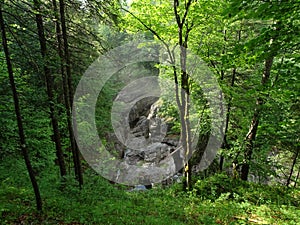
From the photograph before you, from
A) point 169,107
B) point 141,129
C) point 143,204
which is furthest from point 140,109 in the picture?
point 143,204

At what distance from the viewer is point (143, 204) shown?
8.75m

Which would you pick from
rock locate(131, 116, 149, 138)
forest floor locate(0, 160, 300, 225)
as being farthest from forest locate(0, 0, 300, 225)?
rock locate(131, 116, 149, 138)

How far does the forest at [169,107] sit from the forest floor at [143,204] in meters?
0.04

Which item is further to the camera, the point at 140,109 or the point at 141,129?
the point at 140,109

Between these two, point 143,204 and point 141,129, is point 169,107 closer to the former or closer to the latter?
point 143,204

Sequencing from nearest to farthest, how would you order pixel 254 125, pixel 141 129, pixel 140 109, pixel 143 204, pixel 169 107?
1. pixel 143 204
2. pixel 254 125
3. pixel 169 107
4. pixel 141 129
5. pixel 140 109

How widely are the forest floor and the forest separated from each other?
0.04 m

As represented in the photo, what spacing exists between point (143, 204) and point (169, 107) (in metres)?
8.63

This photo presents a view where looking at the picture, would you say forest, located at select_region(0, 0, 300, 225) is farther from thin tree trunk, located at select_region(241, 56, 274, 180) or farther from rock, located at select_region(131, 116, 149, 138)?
rock, located at select_region(131, 116, 149, 138)

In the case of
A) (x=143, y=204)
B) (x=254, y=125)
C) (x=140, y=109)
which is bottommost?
(x=143, y=204)

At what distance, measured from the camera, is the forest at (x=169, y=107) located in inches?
214

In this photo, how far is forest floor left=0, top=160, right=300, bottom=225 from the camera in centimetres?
613

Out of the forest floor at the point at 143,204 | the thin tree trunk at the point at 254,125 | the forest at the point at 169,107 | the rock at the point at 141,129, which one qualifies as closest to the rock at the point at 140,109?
the rock at the point at 141,129

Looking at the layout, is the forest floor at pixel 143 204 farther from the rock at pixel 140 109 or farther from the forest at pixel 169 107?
the rock at pixel 140 109
